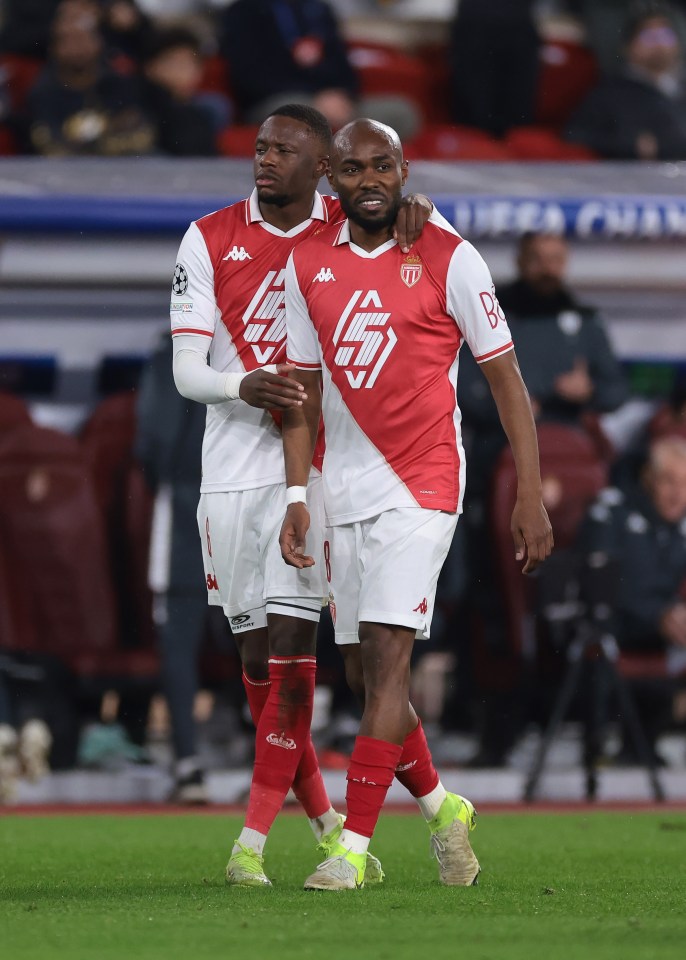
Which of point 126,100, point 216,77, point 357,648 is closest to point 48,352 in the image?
point 126,100

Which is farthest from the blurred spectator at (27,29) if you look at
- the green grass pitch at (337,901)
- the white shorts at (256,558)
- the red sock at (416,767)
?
the red sock at (416,767)

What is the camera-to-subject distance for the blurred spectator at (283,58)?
1080cm

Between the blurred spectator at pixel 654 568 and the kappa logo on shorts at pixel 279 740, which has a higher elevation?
the blurred spectator at pixel 654 568

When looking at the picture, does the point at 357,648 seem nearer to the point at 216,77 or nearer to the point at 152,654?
the point at 152,654

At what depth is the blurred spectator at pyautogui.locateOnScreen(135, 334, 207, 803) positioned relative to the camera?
326 inches

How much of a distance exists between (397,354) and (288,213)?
66cm

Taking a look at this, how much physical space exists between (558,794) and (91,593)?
2.51 m

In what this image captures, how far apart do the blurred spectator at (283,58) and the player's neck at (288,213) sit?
5.67 meters

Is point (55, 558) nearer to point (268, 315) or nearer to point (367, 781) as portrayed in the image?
point (268, 315)

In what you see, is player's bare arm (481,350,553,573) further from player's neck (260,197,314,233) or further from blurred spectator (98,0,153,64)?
blurred spectator (98,0,153,64)

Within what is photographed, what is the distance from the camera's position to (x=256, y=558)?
509 centimetres

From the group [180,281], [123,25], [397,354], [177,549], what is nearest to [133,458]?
[177,549]

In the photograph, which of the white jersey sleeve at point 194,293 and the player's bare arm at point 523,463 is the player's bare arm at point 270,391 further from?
the player's bare arm at point 523,463

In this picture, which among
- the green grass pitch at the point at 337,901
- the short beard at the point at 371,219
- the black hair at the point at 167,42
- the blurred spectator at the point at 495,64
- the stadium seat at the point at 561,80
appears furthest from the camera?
the stadium seat at the point at 561,80
